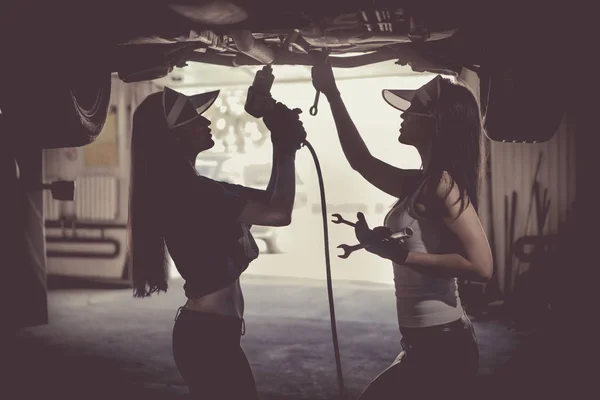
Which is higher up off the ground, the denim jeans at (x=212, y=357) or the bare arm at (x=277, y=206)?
the bare arm at (x=277, y=206)

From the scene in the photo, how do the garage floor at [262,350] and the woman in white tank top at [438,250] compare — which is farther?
the garage floor at [262,350]

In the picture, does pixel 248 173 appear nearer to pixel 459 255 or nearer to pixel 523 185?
pixel 523 185

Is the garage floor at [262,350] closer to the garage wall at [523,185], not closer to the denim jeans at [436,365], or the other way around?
the garage wall at [523,185]

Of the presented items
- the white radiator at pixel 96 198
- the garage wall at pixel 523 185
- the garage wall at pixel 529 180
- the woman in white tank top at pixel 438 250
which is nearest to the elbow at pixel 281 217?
the woman in white tank top at pixel 438 250

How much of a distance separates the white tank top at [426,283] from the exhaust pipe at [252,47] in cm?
102

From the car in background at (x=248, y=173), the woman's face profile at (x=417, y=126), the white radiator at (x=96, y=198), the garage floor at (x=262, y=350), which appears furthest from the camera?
the car in background at (x=248, y=173)

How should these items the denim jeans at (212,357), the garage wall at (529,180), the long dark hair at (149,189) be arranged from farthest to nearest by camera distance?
the garage wall at (529,180), the long dark hair at (149,189), the denim jeans at (212,357)

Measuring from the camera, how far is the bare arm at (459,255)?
7.06 feet

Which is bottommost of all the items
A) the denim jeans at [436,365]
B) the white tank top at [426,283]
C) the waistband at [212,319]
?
the denim jeans at [436,365]

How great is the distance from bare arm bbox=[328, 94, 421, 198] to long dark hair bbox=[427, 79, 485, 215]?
1.15 feet

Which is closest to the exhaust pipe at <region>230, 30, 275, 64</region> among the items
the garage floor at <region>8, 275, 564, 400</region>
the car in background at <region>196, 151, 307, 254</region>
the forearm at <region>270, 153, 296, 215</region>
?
the forearm at <region>270, 153, 296, 215</region>

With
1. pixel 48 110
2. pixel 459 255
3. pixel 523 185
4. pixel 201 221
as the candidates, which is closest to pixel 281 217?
pixel 201 221

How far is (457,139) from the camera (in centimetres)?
230

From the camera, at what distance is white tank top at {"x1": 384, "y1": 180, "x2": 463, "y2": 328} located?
2.20m
